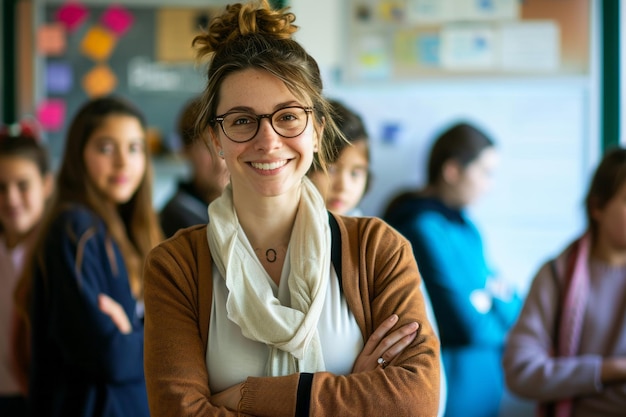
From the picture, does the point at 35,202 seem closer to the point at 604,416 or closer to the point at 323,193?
the point at 323,193

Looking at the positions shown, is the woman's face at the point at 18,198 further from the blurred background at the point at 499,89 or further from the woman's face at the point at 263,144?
the woman's face at the point at 263,144

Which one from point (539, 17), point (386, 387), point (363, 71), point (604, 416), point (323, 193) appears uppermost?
point (539, 17)

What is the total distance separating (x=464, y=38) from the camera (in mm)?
3889

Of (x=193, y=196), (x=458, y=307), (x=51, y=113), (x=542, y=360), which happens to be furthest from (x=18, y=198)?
(x=542, y=360)

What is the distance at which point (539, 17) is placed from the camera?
3844 mm

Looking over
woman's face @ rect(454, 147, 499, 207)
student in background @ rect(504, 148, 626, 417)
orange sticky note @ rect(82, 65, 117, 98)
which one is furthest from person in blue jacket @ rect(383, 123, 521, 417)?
orange sticky note @ rect(82, 65, 117, 98)

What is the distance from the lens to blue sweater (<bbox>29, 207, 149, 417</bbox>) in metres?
2.33

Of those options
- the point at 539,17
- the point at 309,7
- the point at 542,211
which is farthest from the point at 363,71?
the point at 542,211

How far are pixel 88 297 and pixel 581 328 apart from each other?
1.60 meters

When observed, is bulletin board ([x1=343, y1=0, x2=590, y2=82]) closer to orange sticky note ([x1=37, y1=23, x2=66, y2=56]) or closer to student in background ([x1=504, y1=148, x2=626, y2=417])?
student in background ([x1=504, y1=148, x2=626, y2=417])

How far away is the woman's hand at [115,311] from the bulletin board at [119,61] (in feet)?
6.85

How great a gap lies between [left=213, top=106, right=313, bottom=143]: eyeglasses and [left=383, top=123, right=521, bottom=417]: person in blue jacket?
1694 mm

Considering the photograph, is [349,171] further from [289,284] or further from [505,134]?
[505,134]

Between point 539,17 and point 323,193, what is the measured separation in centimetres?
245
